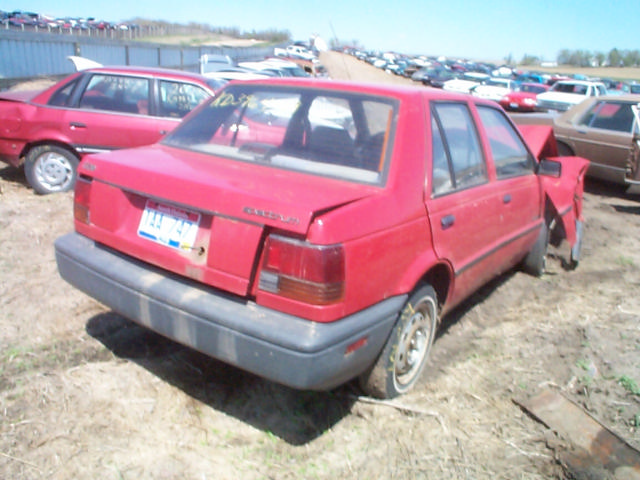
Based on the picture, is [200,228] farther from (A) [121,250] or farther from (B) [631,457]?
(B) [631,457]

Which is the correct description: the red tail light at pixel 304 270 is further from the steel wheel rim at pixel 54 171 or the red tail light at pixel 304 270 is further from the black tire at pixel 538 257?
the steel wheel rim at pixel 54 171

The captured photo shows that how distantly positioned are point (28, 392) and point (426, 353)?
211 centimetres

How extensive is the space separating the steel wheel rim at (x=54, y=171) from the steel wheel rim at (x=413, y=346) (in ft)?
15.7

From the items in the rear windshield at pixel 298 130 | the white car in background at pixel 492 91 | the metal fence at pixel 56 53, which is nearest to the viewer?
the rear windshield at pixel 298 130

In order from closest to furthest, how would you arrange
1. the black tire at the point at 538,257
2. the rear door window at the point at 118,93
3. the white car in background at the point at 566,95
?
the black tire at the point at 538,257
the rear door window at the point at 118,93
the white car in background at the point at 566,95

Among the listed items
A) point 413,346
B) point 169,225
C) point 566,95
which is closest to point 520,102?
point 566,95

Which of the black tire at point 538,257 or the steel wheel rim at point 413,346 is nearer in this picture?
the steel wheel rim at point 413,346

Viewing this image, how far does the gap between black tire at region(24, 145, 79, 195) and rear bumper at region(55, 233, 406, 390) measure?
392 centimetres

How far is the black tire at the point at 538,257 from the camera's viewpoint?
493 cm

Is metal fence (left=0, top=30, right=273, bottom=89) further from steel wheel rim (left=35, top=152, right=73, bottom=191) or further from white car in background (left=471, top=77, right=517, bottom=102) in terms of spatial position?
white car in background (left=471, top=77, right=517, bottom=102)

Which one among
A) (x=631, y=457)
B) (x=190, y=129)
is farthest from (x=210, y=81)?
(x=631, y=457)

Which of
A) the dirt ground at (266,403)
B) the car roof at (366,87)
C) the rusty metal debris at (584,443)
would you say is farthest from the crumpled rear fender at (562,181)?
the rusty metal debris at (584,443)

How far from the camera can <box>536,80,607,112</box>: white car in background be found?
20083 millimetres

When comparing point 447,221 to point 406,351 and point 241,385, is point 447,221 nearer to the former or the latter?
point 406,351
